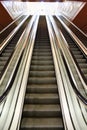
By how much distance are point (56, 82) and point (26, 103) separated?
39.4 inches

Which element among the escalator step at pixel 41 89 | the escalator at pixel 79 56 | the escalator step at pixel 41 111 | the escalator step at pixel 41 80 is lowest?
the escalator step at pixel 41 111

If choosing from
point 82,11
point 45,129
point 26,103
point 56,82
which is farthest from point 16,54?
point 82,11

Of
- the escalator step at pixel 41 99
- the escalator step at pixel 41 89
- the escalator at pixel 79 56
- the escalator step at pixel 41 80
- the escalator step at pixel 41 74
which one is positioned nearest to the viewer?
the escalator step at pixel 41 99

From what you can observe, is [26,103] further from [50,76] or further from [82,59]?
[82,59]

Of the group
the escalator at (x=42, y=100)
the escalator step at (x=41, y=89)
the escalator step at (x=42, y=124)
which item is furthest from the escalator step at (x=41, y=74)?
the escalator step at (x=42, y=124)

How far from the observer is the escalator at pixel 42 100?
13.2 feet

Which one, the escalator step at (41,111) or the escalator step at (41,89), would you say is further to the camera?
the escalator step at (41,89)

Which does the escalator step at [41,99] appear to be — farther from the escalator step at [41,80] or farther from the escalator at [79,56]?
the escalator at [79,56]

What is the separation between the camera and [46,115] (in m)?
4.30

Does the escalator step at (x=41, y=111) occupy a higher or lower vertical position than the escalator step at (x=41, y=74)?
lower

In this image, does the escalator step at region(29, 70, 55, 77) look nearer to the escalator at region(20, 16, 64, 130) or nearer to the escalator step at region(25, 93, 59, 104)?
the escalator at region(20, 16, 64, 130)

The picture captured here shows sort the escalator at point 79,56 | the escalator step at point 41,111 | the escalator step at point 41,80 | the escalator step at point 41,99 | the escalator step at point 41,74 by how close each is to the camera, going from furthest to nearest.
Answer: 1. the escalator at point 79,56
2. the escalator step at point 41,74
3. the escalator step at point 41,80
4. the escalator step at point 41,99
5. the escalator step at point 41,111

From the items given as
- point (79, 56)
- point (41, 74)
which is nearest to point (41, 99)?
point (41, 74)

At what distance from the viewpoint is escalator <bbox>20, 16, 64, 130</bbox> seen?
158 inches
